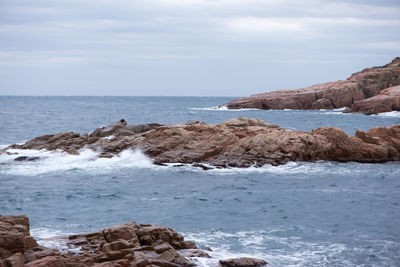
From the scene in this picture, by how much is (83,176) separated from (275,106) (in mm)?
86064

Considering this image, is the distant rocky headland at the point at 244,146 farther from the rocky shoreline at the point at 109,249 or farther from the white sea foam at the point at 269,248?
the rocky shoreline at the point at 109,249

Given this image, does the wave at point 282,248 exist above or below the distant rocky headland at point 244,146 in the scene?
below

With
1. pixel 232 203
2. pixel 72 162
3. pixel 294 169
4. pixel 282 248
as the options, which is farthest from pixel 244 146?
pixel 282 248

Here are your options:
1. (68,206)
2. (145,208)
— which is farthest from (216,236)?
(68,206)

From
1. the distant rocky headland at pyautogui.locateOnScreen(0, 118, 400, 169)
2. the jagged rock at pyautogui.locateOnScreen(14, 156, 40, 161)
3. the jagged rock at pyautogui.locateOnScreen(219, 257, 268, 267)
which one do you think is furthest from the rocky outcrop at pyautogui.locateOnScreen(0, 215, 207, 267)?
the jagged rock at pyautogui.locateOnScreen(14, 156, 40, 161)

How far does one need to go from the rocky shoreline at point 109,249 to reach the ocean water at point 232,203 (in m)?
0.71

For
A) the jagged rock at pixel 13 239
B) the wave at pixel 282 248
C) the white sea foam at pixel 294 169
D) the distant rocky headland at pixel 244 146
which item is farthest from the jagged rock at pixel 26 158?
the jagged rock at pixel 13 239

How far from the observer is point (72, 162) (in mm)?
30641

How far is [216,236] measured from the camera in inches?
607

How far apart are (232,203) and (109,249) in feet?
31.3

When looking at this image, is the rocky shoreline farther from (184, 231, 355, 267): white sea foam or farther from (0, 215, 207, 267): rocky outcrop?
(184, 231, 355, 267): white sea foam

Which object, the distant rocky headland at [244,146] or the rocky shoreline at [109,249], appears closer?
the rocky shoreline at [109,249]

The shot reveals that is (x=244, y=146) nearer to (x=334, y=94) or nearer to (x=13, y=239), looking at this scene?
(x=13, y=239)

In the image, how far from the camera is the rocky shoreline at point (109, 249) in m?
10.9
